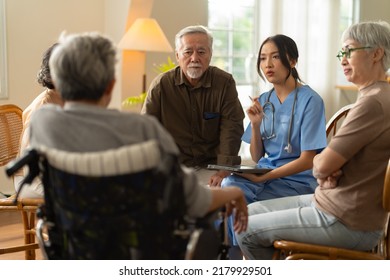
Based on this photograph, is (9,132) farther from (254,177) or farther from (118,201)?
(118,201)

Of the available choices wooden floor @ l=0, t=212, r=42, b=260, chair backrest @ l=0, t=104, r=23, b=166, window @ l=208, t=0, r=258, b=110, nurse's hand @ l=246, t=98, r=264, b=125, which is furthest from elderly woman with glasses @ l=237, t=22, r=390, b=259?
window @ l=208, t=0, r=258, b=110

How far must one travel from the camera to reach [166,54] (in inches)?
201

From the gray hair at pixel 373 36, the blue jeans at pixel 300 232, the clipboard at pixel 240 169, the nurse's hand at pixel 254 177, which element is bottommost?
the blue jeans at pixel 300 232

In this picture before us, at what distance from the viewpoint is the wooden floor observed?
10.3ft

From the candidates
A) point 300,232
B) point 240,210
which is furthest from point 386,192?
point 240,210

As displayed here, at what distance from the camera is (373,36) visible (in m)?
1.98

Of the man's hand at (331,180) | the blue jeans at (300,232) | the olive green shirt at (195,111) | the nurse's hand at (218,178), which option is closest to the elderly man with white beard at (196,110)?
the olive green shirt at (195,111)

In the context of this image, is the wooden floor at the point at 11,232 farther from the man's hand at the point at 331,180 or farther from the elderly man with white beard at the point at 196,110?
the man's hand at the point at 331,180

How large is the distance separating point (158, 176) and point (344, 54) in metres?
0.97

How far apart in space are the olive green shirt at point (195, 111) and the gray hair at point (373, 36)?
2.97 ft

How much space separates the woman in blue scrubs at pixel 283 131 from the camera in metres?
2.43

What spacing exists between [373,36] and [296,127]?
0.60 m

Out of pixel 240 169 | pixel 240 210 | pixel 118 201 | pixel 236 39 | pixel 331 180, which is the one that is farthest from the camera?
pixel 236 39

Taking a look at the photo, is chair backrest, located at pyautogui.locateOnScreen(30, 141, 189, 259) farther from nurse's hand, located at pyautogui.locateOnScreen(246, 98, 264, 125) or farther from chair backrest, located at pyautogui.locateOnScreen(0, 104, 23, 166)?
chair backrest, located at pyautogui.locateOnScreen(0, 104, 23, 166)
